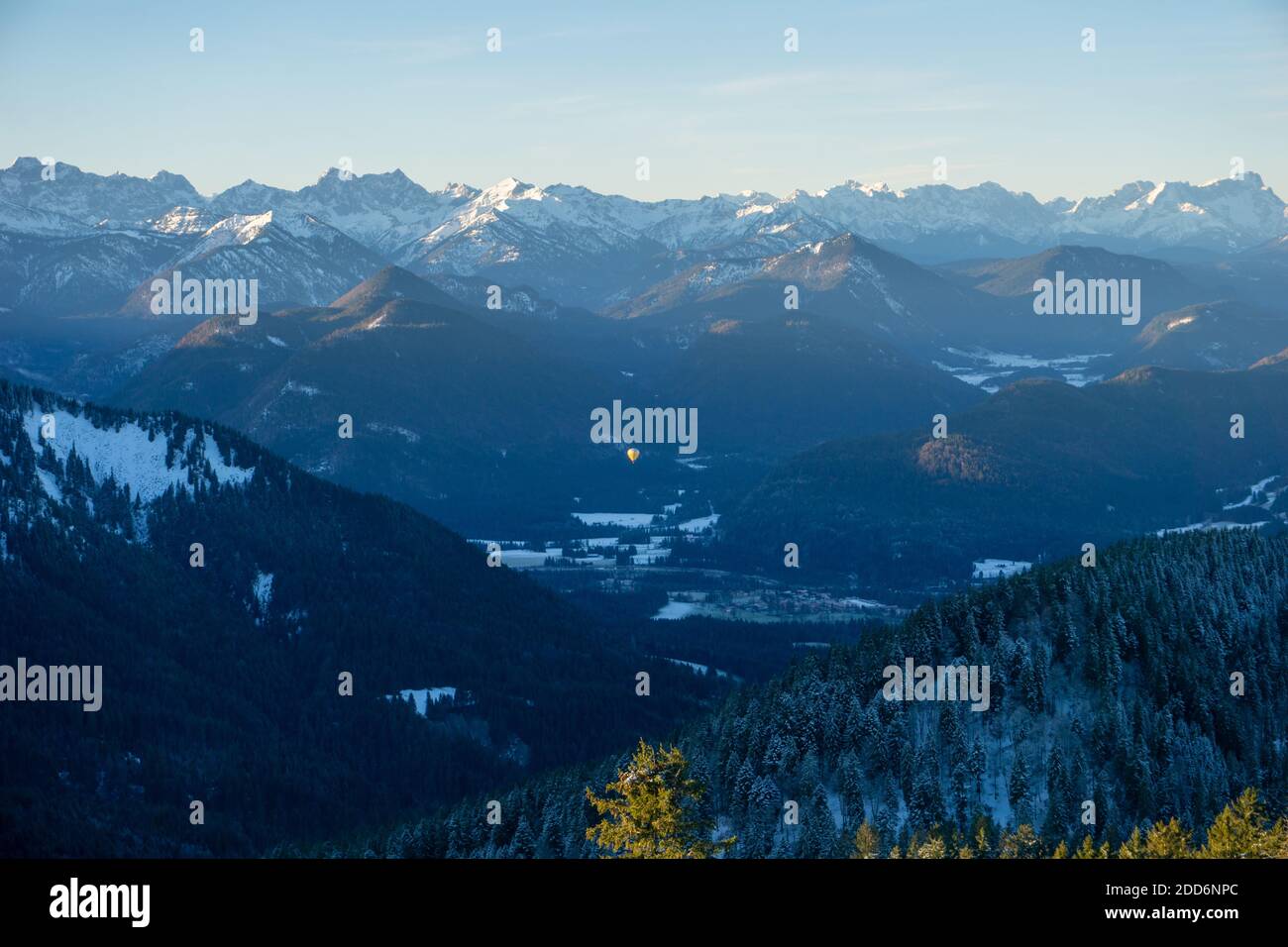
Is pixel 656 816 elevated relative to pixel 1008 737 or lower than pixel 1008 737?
lower

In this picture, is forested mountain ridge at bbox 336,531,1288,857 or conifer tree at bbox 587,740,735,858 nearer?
conifer tree at bbox 587,740,735,858

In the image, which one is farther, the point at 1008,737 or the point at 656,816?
the point at 1008,737

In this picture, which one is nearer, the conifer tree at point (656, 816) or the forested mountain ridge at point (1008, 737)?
the conifer tree at point (656, 816)

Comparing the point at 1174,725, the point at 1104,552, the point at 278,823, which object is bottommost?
the point at 278,823
